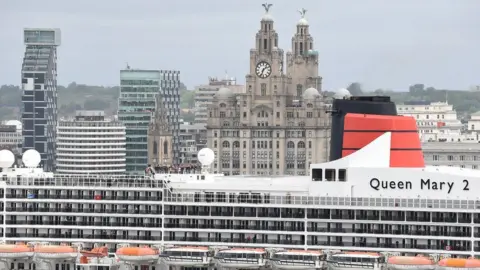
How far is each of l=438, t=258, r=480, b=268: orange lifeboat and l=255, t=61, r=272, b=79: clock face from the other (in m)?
95.4

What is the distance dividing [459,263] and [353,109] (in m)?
7.27

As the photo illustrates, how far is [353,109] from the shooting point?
5806 cm

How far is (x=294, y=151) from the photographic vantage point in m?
150

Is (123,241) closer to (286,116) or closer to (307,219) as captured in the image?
(307,219)

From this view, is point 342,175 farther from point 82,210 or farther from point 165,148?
point 165,148

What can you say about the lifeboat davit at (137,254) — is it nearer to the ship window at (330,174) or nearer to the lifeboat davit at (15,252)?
the lifeboat davit at (15,252)

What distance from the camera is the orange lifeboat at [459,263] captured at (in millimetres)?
53562

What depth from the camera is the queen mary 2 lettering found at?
2203 inches

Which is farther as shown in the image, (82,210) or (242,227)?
(82,210)

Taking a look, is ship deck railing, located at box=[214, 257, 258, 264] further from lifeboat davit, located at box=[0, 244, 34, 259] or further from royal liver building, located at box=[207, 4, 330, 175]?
royal liver building, located at box=[207, 4, 330, 175]

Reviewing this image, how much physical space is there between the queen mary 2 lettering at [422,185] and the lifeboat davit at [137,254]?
25.3ft

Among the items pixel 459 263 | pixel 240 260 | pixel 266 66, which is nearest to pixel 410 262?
pixel 459 263

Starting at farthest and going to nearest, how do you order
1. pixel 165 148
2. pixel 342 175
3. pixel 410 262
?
pixel 165 148, pixel 342 175, pixel 410 262

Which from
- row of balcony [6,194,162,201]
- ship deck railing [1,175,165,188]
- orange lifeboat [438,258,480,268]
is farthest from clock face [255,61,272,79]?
orange lifeboat [438,258,480,268]
